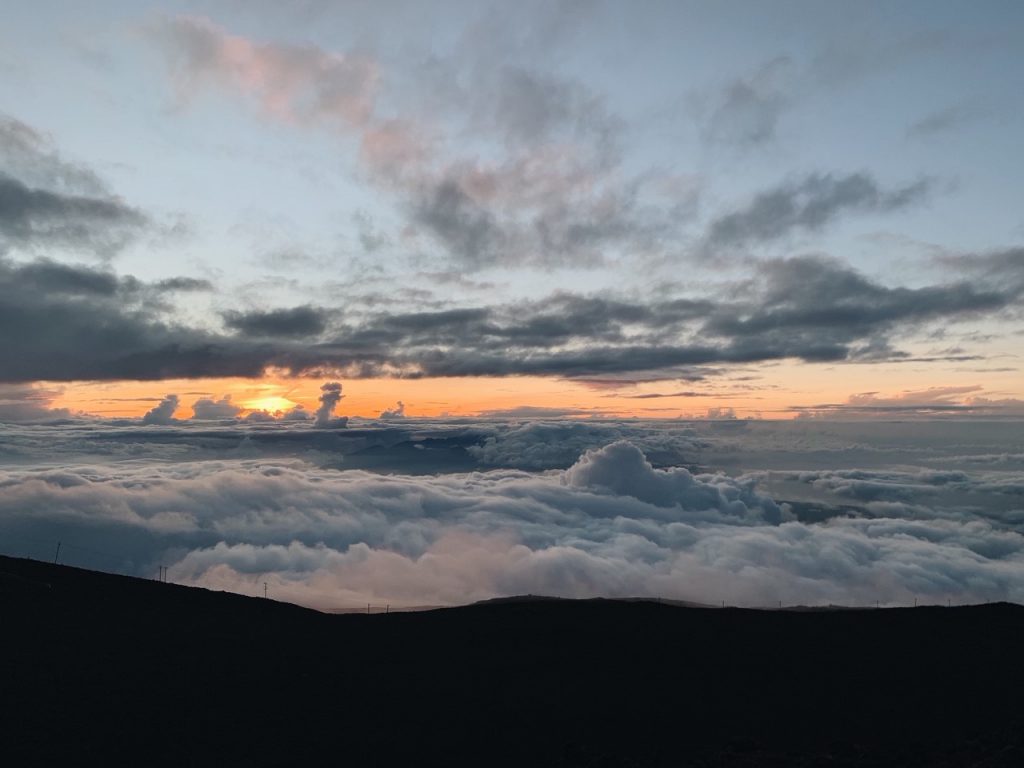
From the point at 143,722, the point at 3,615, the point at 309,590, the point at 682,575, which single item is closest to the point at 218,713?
the point at 143,722

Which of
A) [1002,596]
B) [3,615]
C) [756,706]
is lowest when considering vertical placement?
[1002,596]

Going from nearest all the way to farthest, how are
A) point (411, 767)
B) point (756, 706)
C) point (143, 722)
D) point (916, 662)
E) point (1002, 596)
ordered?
point (411, 767) → point (143, 722) → point (756, 706) → point (916, 662) → point (1002, 596)

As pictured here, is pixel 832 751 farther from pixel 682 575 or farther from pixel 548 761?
pixel 682 575

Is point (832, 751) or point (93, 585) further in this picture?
point (93, 585)

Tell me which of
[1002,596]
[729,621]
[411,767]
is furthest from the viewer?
[1002,596]

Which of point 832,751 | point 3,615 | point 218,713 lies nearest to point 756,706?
point 832,751

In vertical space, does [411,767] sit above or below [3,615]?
below
